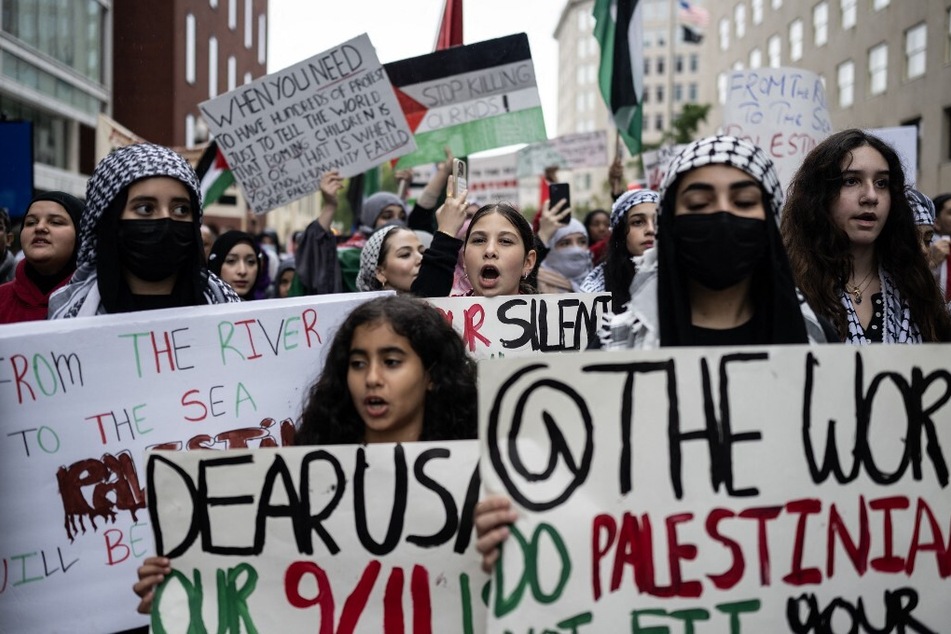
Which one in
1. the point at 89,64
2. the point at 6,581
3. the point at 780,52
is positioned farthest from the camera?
the point at 780,52

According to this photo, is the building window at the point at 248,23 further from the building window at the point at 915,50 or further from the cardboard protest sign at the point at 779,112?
the cardboard protest sign at the point at 779,112

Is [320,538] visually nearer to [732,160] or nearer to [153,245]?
[153,245]

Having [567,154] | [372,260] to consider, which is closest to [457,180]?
[372,260]

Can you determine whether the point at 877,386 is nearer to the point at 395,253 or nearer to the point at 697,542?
the point at 697,542

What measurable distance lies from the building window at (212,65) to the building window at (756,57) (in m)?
20.0

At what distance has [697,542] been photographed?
7.14 feet

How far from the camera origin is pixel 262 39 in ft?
137

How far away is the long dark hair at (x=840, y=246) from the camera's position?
10.3ft

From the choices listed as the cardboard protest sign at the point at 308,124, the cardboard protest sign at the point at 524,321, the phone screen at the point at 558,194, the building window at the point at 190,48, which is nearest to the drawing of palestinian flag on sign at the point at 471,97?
the phone screen at the point at 558,194

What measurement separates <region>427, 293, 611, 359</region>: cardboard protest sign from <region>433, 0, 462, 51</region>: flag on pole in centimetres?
500

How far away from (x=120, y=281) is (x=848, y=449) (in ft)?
7.04

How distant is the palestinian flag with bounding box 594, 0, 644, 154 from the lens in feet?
26.6

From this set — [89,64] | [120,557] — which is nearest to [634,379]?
[120,557]

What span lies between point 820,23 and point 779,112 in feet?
94.1
